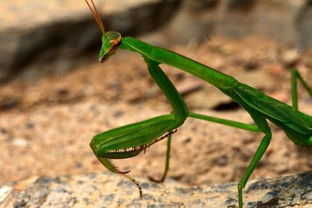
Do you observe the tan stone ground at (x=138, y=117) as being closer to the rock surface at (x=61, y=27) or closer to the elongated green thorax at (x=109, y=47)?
the rock surface at (x=61, y=27)

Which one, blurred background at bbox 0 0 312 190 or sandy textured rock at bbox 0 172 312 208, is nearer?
sandy textured rock at bbox 0 172 312 208

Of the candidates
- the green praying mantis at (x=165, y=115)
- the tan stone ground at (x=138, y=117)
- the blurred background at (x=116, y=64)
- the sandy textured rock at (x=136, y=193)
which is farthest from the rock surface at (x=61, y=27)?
the green praying mantis at (x=165, y=115)

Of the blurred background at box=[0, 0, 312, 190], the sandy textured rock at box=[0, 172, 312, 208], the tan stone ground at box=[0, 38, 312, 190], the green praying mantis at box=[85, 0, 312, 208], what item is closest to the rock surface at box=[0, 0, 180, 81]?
the blurred background at box=[0, 0, 312, 190]

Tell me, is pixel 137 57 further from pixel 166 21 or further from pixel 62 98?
pixel 62 98

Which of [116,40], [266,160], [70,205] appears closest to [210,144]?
[266,160]

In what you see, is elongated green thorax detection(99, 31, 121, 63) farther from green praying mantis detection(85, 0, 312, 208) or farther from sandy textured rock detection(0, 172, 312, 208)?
sandy textured rock detection(0, 172, 312, 208)

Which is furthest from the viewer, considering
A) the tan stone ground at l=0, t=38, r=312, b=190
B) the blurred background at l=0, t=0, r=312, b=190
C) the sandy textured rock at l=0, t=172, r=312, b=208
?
the blurred background at l=0, t=0, r=312, b=190
